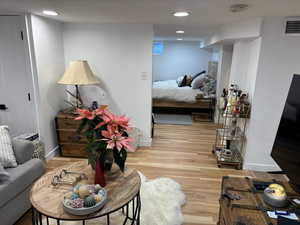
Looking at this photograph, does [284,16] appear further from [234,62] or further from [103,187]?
[103,187]

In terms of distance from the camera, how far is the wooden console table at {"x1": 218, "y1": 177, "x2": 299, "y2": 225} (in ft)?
3.93

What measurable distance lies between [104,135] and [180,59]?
7130 millimetres

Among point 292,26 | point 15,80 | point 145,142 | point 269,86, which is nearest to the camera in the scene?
point 292,26

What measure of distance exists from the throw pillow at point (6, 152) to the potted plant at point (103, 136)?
1.03 metres

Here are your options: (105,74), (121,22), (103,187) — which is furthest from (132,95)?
(103,187)

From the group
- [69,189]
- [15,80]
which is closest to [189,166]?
[69,189]

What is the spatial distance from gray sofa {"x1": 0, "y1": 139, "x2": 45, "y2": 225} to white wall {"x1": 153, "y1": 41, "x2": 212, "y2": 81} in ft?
21.6

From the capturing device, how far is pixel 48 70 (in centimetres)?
319

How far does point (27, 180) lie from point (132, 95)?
2.07 metres

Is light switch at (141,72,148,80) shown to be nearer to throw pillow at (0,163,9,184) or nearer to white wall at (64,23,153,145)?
white wall at (64,23,153,145)

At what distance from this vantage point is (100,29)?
3525mm

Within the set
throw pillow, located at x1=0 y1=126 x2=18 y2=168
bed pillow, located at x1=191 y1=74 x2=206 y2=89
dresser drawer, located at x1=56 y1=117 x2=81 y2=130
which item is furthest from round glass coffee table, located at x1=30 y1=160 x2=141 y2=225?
bed pillow, located at x1=191 y1=74 x2=206 y2=89

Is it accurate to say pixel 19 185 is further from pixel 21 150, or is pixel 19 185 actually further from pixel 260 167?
pixel 260 167

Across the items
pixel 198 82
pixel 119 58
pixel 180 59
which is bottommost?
pixel 198 82
